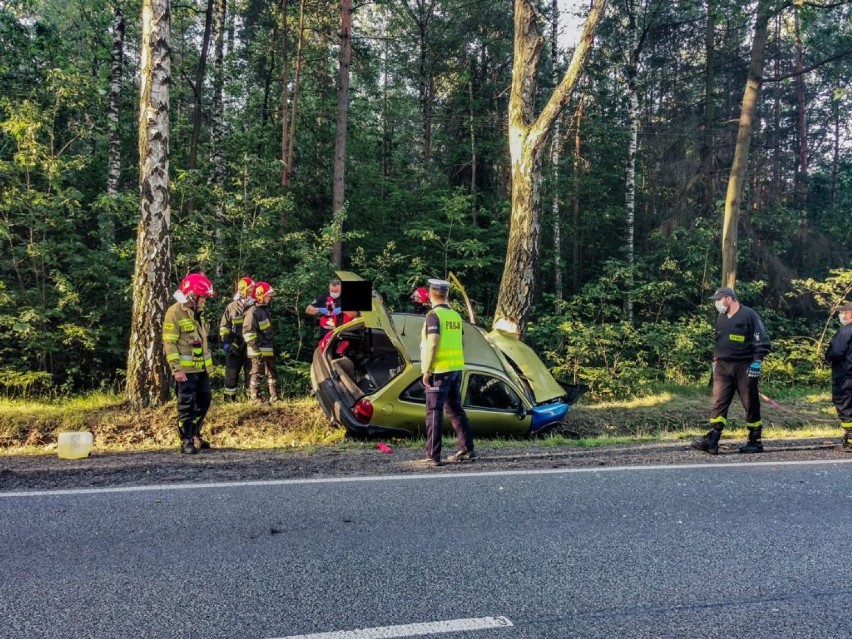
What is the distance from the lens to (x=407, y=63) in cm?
2406

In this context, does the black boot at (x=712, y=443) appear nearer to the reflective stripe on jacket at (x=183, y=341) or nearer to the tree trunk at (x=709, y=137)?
the reflective stripe on jacket at (x=183, y=341)

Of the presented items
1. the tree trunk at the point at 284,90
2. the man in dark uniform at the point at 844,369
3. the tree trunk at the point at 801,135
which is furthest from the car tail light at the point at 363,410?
the tree trunk at the point at 801,135

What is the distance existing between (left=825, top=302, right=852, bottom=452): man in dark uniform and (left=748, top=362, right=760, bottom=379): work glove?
131 cm

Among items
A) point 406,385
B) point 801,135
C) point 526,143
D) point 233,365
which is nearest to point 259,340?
point 233,365

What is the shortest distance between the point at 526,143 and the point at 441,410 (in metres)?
6.13

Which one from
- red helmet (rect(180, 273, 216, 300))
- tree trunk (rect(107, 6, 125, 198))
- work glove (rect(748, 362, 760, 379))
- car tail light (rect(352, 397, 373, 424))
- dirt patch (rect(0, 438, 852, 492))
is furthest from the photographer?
tree trunk (rect(107, 6, 125, 198))

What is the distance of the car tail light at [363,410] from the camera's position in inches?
272

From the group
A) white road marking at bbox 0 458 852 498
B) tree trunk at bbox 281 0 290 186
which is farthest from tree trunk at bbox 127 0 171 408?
tree trunk at bbox 281 0 290 186

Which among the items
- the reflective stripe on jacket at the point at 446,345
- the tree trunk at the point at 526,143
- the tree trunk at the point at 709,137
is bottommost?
the reflective stripe on jacket at the point at 446,345

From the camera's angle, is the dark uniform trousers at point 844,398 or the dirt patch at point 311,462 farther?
the dark uniform trousers at point 844,398

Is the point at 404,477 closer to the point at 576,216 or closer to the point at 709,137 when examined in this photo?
the point at 576,216

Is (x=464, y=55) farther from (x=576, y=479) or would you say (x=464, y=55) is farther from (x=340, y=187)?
(x=576, y=479)

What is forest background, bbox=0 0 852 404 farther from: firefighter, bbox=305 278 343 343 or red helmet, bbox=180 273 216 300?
red helmet, bbox=180 273 216 300

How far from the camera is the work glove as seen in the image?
645 centimetres
